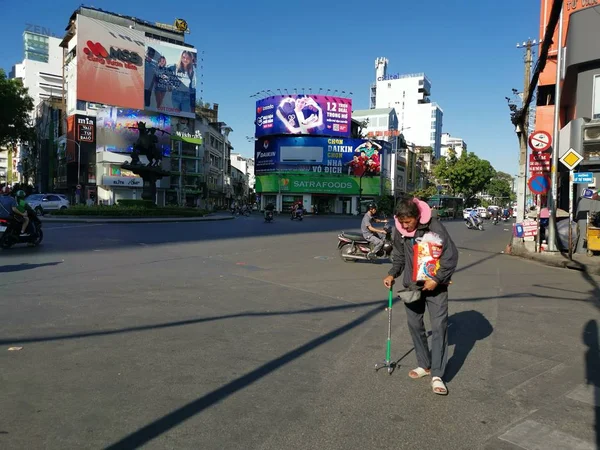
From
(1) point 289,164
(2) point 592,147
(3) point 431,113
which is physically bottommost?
(2) point 592,147

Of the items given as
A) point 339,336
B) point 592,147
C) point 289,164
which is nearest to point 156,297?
point 339,336

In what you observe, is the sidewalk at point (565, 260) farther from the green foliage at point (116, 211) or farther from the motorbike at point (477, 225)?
the green foliage at point (116, 211)

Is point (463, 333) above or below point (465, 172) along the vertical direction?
below

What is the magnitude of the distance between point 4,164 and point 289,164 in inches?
3232

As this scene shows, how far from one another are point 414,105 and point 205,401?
120 m

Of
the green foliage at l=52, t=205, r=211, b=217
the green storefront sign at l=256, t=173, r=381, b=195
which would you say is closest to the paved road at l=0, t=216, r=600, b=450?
the green foliage at l=52, t=205, r=211, b=217

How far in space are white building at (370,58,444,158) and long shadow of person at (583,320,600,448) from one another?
11189 centimetres

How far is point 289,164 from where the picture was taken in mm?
67438

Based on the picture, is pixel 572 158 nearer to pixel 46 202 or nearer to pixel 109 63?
→ pixel 46 202

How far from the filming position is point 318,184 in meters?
66.8

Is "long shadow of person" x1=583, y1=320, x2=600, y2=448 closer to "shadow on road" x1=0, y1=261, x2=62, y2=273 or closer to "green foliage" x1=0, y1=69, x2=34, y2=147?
"shadow on road" x1=0, y1=261, x2=62, y2=273

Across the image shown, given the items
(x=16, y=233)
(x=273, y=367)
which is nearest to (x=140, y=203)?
(x=16, y=233)

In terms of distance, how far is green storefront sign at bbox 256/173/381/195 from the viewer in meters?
66.5

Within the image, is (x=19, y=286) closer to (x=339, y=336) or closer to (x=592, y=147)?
(x=339, y=336)
